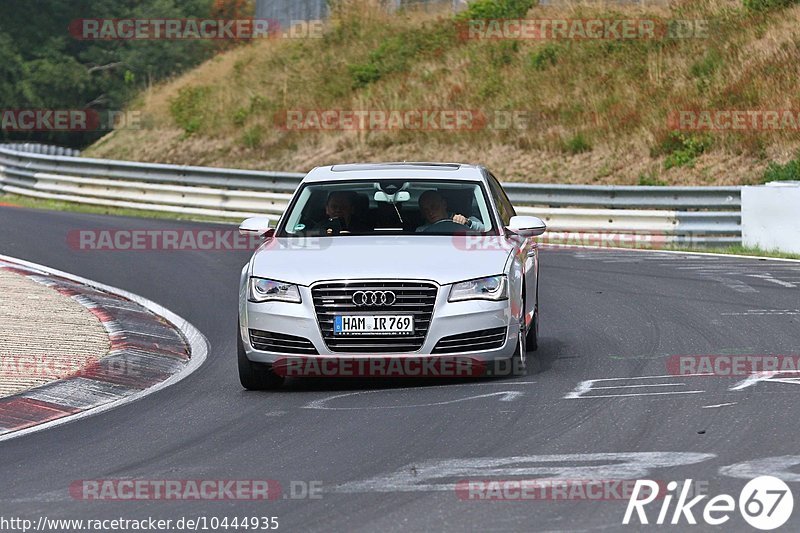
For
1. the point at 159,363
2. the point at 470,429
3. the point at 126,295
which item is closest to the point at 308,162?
the point at 126,295

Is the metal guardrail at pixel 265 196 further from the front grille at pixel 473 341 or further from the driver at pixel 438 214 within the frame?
the front grille at pixel 473 341

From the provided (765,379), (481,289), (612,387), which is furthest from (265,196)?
(765,379)

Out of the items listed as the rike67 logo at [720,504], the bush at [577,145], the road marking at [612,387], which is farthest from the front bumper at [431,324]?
the bush at [577,145]

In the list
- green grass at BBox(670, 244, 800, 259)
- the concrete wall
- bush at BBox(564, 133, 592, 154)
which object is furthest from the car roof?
bush at BBox(564, 133, 592, 154)

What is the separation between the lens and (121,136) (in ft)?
135

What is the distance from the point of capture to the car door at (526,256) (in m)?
11.0

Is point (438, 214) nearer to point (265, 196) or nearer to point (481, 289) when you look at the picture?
point (481, 289)

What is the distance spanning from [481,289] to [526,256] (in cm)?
149

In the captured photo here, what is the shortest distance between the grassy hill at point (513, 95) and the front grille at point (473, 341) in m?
18.0

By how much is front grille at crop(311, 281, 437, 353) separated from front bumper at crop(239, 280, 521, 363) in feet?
0.13

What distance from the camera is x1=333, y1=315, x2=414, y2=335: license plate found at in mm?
9734

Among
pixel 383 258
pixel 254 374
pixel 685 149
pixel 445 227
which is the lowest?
pixel 254 374

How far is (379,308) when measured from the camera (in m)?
9.75

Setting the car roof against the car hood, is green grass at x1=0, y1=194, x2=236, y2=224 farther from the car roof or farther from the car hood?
the car hood
